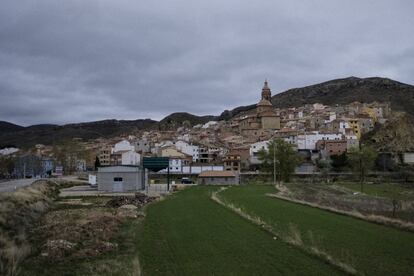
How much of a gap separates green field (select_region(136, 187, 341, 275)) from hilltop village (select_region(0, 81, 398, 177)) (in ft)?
249

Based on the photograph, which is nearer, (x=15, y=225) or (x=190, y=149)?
(x=15, y=225)

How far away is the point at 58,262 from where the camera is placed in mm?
14570

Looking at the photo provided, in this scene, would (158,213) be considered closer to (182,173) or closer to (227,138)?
(182,173)

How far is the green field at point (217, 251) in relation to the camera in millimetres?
12839

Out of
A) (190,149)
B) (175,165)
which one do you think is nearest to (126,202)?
(175,165)

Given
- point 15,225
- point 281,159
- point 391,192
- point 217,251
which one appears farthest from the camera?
point 281,159

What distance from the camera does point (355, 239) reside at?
57.8ft

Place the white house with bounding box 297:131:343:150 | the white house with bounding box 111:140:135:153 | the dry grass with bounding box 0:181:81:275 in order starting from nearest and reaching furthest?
1. the dry grass with bounding box 0:181:81:275
2. the white house with bounding box 297:131:343:150
3. the white house with bounding box 111:140:135:153

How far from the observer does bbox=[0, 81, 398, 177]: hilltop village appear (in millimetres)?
115625

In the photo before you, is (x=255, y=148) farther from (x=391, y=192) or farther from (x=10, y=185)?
(x=10, y=185)

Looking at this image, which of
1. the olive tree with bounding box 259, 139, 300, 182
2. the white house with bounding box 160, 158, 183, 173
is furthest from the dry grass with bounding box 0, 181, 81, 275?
the white house with bounding box 160, 158, 183, 173

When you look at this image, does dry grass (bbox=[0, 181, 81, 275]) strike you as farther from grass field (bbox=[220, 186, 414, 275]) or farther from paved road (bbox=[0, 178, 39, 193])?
paved road (bbox=[0, 178, 39, 193])

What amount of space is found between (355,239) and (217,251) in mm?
5347

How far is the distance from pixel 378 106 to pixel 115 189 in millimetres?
122221
